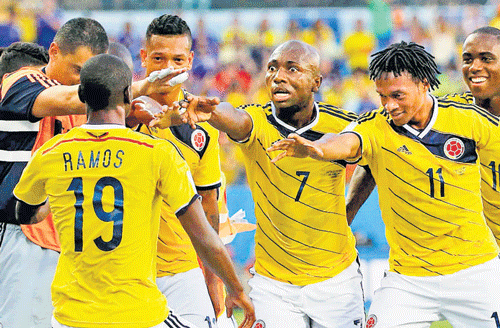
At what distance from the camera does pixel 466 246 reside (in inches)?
189

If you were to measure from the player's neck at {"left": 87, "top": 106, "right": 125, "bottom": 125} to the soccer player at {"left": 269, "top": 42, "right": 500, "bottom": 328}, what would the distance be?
4.73 feet

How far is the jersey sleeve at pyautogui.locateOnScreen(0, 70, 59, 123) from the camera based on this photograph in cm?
454

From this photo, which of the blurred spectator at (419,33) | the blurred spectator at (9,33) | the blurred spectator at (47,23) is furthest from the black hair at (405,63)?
the blurred spectator at (419,33)

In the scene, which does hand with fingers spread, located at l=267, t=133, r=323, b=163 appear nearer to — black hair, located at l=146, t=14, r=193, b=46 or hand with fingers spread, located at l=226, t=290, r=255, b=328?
hand with fingers spread, located at l=226, t=290, r=255, b=328

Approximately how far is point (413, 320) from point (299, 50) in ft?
7.00

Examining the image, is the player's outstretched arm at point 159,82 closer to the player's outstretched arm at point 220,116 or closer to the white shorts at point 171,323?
the player's outstretched arm at point 220,116

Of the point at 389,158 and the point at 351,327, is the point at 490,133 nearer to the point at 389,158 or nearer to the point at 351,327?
the point at 389,158

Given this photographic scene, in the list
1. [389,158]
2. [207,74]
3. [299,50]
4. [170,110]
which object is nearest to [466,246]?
[389,158]

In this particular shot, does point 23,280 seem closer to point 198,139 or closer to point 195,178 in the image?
point 195,178

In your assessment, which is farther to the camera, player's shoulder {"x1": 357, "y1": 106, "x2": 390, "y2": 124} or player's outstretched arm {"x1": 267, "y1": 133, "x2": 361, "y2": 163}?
player's shoulder {"x1": 357, "y1": 106, "x2": 390, "y2": 124}

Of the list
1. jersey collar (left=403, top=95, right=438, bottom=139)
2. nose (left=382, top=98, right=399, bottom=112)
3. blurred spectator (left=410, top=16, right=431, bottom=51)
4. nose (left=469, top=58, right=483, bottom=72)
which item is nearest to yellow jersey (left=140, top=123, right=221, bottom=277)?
nose (left=382, top=98, right=399, bottom=112)

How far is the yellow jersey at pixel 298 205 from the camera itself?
195 inches

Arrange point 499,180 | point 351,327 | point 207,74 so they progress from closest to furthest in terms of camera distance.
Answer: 1. point 351,327
2. point 499,180
3. point 207,74

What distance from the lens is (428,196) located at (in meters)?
4.75
